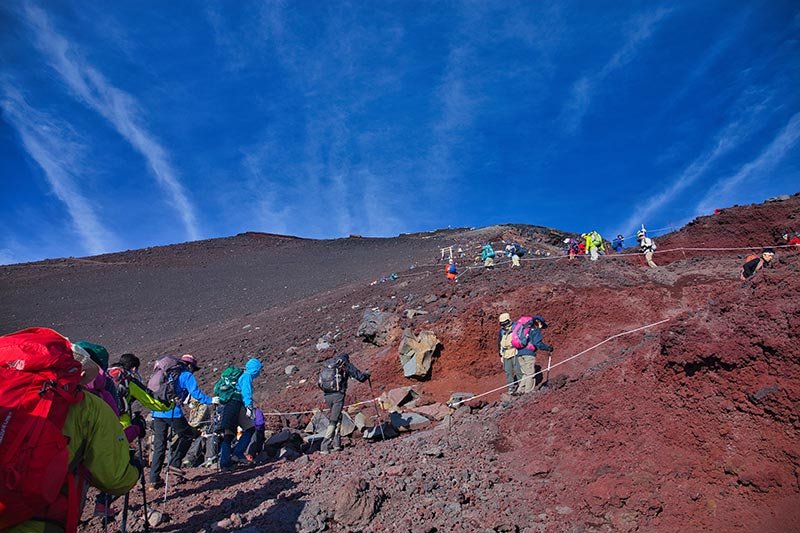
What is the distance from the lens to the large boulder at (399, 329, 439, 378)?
1141 cm

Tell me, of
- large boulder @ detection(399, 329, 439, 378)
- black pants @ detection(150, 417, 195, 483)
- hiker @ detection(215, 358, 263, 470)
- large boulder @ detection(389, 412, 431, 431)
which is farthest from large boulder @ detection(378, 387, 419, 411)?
black pants @ detection(150, 417, 195, 483)

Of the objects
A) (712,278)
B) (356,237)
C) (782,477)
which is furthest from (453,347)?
(356,237)

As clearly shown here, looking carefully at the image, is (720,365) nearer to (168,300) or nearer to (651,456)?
(651,456)

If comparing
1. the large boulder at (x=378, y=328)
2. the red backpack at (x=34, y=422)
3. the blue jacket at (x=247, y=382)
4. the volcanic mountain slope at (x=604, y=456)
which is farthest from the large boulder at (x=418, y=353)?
the red backpack at (x=34, y=422)

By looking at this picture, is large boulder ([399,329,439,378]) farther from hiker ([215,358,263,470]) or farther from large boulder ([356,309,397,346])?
hiker ([215,358,263,470])

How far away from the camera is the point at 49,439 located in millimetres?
2363

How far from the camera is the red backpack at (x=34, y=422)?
2.21 meters

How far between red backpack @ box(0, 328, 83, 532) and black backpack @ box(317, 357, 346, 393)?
5.03 m

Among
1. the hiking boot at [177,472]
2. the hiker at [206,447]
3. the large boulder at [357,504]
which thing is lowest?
the large boulder at [357,504]

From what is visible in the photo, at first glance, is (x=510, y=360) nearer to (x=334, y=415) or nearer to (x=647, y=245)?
(x=334, y=415)

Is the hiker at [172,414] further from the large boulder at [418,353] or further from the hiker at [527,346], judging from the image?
the large boulder at [418,353]

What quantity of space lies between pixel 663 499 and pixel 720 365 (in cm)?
136

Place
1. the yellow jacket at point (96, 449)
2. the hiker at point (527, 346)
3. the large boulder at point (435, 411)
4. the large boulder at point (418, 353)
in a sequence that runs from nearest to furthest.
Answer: the yellow jacket at point (96, 449) < the hiker at point (527, 346) < the large boulder at point (435, 411) < the large boulder at point (418, 353)

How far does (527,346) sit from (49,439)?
7091mm
